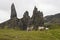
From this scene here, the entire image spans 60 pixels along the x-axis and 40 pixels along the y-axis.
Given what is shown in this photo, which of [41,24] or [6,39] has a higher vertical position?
[41,24]

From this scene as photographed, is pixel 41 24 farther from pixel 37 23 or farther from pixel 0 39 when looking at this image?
pixel 0 39

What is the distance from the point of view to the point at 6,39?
7081 centimetres

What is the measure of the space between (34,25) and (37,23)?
402 centimetres

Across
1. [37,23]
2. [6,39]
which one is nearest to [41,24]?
[37,23]

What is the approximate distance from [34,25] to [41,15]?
11.9 m

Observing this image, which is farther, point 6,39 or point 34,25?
point 34,25

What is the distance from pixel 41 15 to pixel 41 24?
29.1 ft

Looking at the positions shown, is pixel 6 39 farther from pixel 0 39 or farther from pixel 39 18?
pixel 39 18

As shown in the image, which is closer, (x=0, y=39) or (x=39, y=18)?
(x=0, y=39)

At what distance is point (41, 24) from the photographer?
195250 mm

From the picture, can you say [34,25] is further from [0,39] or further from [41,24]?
[0,39]

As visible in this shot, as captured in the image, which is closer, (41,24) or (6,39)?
(6,39)

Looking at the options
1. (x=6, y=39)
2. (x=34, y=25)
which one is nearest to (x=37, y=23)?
(x=34, y=25)

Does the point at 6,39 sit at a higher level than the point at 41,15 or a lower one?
lower
